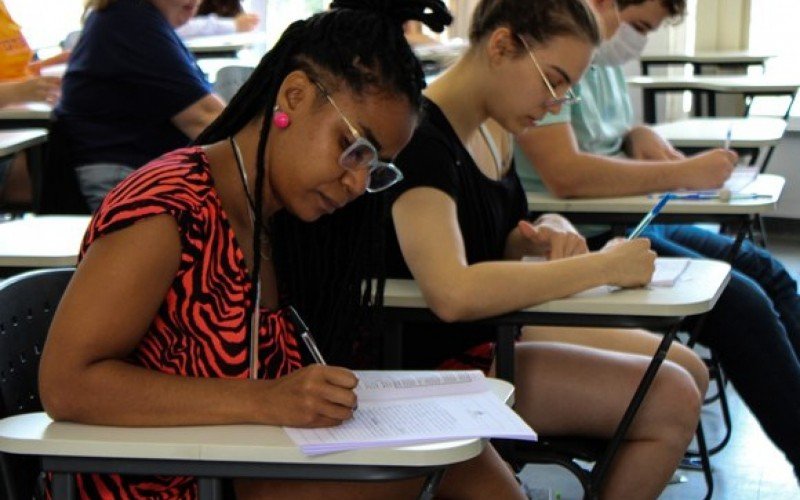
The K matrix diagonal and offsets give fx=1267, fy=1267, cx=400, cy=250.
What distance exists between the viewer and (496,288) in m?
2.05

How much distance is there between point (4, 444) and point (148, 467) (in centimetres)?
16

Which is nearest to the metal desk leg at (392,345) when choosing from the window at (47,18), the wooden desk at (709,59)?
the window at (47,18)

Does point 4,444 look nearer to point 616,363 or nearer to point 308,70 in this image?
point 308,70

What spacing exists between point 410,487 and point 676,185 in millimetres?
1632

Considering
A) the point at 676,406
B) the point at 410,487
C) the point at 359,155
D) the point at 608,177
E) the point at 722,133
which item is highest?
the point at 359,155

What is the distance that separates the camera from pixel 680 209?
289 cm

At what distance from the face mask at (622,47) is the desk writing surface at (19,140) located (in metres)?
1.50

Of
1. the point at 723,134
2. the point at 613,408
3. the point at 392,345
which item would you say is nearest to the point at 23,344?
the point at 392,345

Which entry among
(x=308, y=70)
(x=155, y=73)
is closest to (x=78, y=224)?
(x=155, y=73)

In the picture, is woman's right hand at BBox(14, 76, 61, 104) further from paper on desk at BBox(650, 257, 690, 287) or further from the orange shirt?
paper on desk at BBox(650, 257, 690, 287)

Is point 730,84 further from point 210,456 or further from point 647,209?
point 210,456

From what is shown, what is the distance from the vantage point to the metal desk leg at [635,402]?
210 centimetres

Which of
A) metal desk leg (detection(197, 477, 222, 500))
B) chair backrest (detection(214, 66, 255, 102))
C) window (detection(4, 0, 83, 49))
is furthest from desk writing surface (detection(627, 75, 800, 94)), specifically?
metal desk leg (detection(197, 477, 222, 500))

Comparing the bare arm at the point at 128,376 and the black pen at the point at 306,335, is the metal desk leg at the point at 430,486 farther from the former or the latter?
the black pen at the point at 306,335
